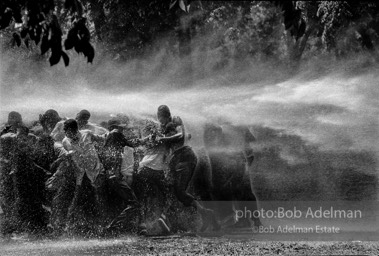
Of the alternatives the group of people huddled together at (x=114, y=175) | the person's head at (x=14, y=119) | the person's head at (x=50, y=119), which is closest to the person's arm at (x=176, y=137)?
the group of people huddled together at (x=114, y=175)

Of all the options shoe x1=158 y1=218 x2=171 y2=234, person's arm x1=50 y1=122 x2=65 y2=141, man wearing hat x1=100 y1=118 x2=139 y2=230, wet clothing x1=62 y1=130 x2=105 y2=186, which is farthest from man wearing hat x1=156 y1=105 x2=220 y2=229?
person's arm x1=50 y1=122 x2=65 y2=141

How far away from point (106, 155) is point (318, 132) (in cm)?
368

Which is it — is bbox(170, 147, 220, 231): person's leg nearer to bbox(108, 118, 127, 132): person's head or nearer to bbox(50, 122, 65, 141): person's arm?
bbox(108, 118, 127, 132): person's head

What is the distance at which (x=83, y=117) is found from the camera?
42.0ft

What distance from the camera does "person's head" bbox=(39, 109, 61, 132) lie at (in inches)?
514

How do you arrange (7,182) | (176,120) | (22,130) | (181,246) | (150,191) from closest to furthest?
(181,246)
(176,120)
(150,191)
(22,130)
(7,182)

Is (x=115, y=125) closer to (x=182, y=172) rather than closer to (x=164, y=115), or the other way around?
(x=164, y=115)

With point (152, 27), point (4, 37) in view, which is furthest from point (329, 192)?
point (4, 37)

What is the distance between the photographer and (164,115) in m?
12.4

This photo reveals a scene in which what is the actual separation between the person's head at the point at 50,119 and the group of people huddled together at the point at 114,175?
16 cm

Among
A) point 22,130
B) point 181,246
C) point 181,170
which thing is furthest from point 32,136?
point 181,246

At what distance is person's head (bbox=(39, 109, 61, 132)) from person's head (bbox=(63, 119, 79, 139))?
49 centimetres

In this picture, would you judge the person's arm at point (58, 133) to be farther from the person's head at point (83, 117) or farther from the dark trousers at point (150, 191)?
the dark trousers at point (150, 191)

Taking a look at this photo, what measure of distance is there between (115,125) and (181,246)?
7.13 ft
